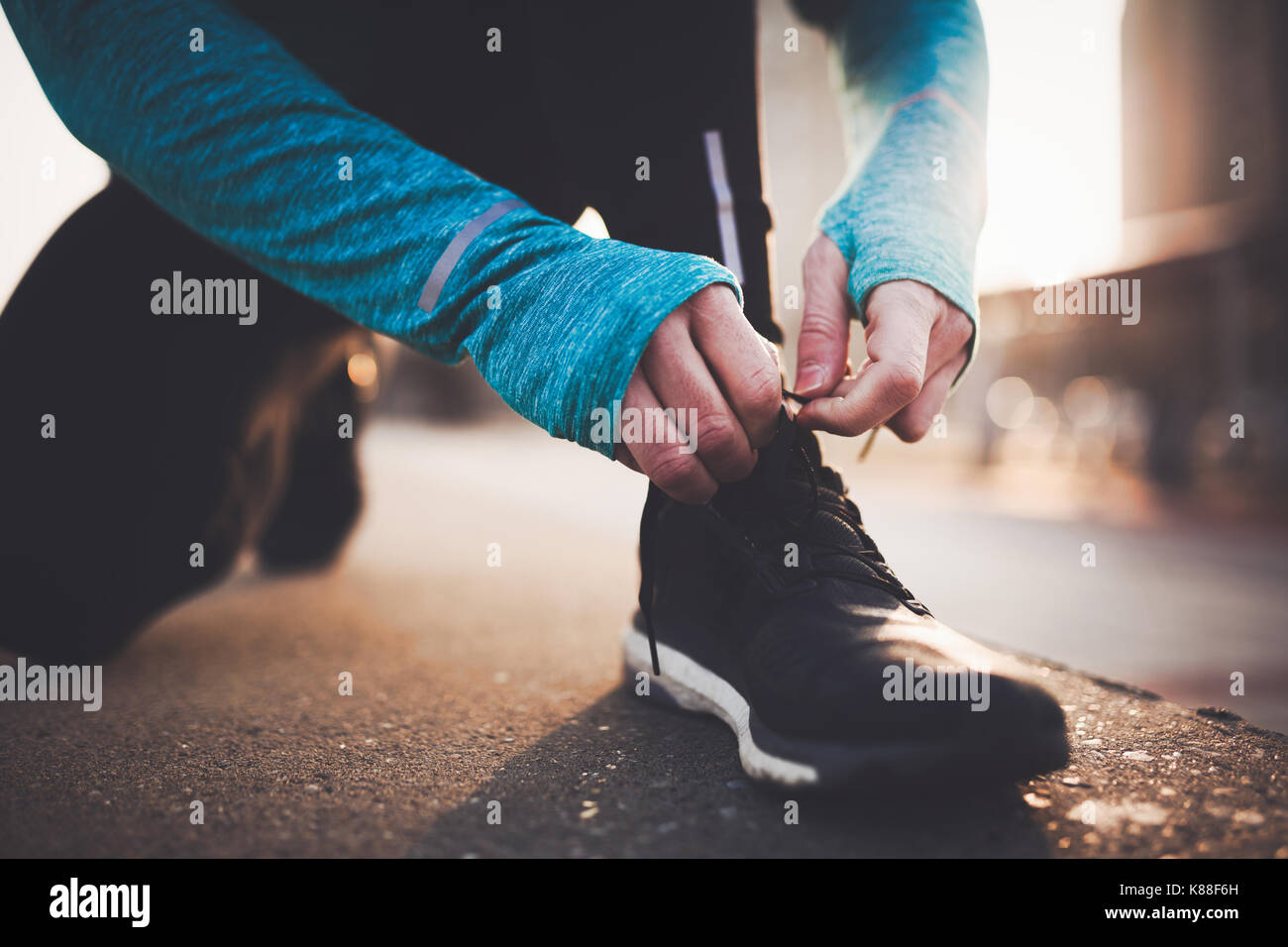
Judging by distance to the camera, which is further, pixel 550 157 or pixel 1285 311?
pixel 1285 311

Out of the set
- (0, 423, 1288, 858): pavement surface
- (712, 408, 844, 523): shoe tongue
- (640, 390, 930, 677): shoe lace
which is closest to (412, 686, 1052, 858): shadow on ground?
(0, 423, 1288, 858): pavement surface

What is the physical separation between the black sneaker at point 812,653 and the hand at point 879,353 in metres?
0.06

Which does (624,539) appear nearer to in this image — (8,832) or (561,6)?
(561,6)

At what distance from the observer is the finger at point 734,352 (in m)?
0.56

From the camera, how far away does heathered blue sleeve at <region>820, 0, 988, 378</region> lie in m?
0.72

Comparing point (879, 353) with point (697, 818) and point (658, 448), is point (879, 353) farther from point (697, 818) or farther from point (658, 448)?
point (697, 818)

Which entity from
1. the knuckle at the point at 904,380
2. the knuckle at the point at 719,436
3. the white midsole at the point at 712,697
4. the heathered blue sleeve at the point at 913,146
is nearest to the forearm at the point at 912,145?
the heathered blue sleeve at the point at 913,146

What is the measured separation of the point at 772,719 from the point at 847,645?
0.08 m

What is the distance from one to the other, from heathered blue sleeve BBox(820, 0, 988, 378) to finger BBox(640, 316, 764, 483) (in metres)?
0.23

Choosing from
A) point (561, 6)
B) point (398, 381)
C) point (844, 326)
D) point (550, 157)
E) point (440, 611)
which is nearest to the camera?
point (844, 326)

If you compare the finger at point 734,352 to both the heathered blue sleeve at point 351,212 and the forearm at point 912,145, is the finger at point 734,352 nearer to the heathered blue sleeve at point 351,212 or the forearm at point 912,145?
the heathered blue sleeve at point 351,212

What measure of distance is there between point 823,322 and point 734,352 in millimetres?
215
